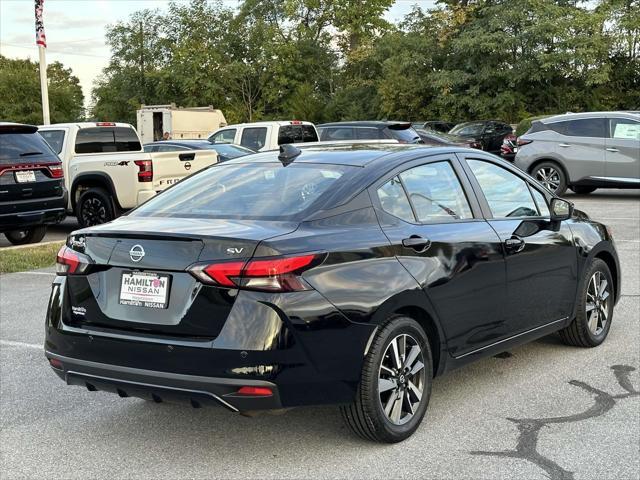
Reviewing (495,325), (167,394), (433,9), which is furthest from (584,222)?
(433,9)

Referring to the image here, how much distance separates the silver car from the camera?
16078 millimetres

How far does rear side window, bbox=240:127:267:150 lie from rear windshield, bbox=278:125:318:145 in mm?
443

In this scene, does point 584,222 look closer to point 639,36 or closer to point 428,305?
point 428,305

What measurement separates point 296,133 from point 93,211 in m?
6.67

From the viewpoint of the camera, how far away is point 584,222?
5.97 m

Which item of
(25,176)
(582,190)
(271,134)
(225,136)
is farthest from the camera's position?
(225,136)

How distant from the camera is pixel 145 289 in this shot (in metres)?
3.88

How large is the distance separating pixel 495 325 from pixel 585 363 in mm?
1132

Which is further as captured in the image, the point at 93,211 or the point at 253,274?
the point at 93,211

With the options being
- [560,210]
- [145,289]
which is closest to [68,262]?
[145,289]

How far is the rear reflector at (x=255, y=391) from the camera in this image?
372cm

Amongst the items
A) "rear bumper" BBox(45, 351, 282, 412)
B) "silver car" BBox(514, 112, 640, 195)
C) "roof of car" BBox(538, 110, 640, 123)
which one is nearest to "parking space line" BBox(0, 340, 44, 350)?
"rear bumper" BBox(45, 351, 282, 412)

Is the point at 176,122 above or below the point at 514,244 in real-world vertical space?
above

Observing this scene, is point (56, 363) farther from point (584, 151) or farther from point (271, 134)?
point (271, 134)
